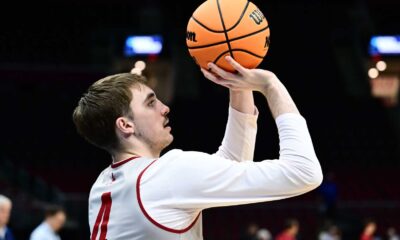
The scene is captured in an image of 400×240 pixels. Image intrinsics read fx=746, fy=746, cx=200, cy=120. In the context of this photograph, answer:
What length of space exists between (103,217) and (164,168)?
307mm

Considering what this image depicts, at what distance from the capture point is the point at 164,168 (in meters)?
2.33

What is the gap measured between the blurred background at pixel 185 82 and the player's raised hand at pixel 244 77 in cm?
1576

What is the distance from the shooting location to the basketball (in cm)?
254

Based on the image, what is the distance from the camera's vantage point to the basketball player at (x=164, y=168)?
2.23 meters

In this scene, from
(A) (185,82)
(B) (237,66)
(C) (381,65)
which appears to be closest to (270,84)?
(B) (237,66)

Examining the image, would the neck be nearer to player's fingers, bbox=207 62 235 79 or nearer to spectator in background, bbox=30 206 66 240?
player's fingers, bbox=207 62 235 79

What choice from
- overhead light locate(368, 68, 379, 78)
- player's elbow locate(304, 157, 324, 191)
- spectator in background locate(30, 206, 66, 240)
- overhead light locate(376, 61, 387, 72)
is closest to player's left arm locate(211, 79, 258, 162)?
player's elbow locate(304, 157, 324, 191)

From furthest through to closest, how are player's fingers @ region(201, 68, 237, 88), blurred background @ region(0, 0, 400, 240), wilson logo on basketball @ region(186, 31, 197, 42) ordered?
blurred background @ region(0, 0, 400, 240) → wilson logo on basketball @ region(186, 31, 197, 42) → player's fingers @ region(201, 68, 237, 88)

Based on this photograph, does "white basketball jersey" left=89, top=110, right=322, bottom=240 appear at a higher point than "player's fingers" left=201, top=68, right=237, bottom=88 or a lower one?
lower

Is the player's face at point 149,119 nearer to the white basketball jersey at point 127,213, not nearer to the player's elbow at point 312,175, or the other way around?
the white basketball jersey at point 127,213

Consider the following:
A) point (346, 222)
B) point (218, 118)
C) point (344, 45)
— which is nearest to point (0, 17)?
point (218, 118)

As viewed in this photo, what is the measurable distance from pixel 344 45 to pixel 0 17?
10462mm

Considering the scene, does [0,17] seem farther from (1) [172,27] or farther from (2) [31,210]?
(2) [31,210]

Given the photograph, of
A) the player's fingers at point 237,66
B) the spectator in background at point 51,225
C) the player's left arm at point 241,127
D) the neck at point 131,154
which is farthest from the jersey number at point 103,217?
the spectator in background at point 51,225
